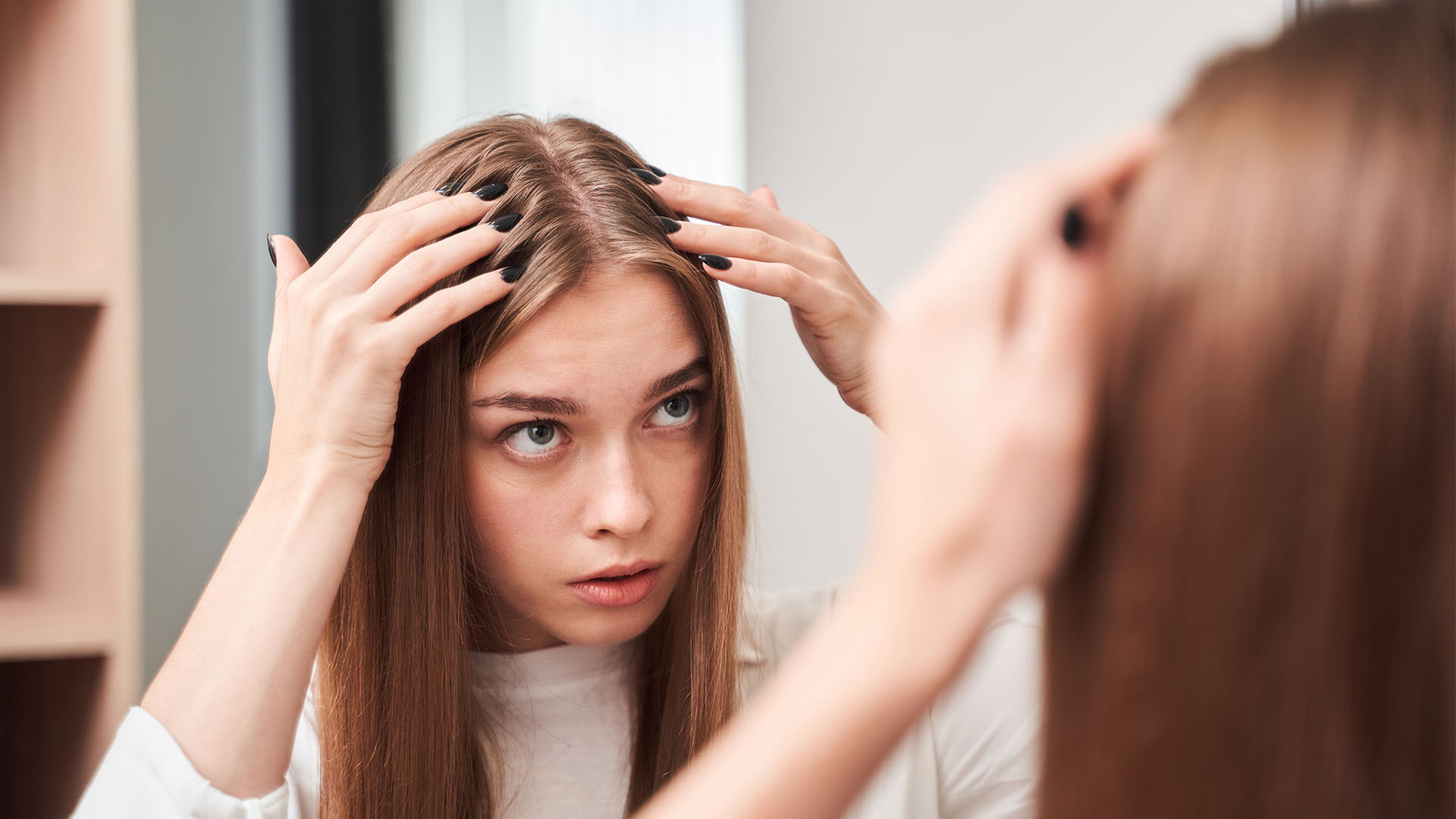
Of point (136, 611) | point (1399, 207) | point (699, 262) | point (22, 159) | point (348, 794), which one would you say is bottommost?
point (348, 794)

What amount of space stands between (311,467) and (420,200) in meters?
0.24

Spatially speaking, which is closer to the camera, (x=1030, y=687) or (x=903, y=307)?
(x=903, y=307)

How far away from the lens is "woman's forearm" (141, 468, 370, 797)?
814 mm

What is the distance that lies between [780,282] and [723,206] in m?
0.10

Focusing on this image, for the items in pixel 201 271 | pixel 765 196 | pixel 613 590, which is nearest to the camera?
pixel 613 590

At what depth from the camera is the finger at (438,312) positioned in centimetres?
84

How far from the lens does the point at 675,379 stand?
94cm

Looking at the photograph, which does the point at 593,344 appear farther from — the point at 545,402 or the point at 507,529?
the point at 507,529

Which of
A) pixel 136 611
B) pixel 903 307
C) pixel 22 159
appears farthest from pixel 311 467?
pixel 22 159

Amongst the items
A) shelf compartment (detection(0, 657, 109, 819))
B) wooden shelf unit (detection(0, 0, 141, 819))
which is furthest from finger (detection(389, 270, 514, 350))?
shelf compartment (detection(0, 657, 109, 819))

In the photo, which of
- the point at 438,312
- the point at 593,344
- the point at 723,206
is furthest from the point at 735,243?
the point at 438,312

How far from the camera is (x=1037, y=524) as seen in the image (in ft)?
1.29

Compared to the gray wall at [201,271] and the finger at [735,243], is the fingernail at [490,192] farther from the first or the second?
the gray wall at [201,271]

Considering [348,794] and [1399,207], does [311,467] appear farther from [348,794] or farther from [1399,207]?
[1399,207]
